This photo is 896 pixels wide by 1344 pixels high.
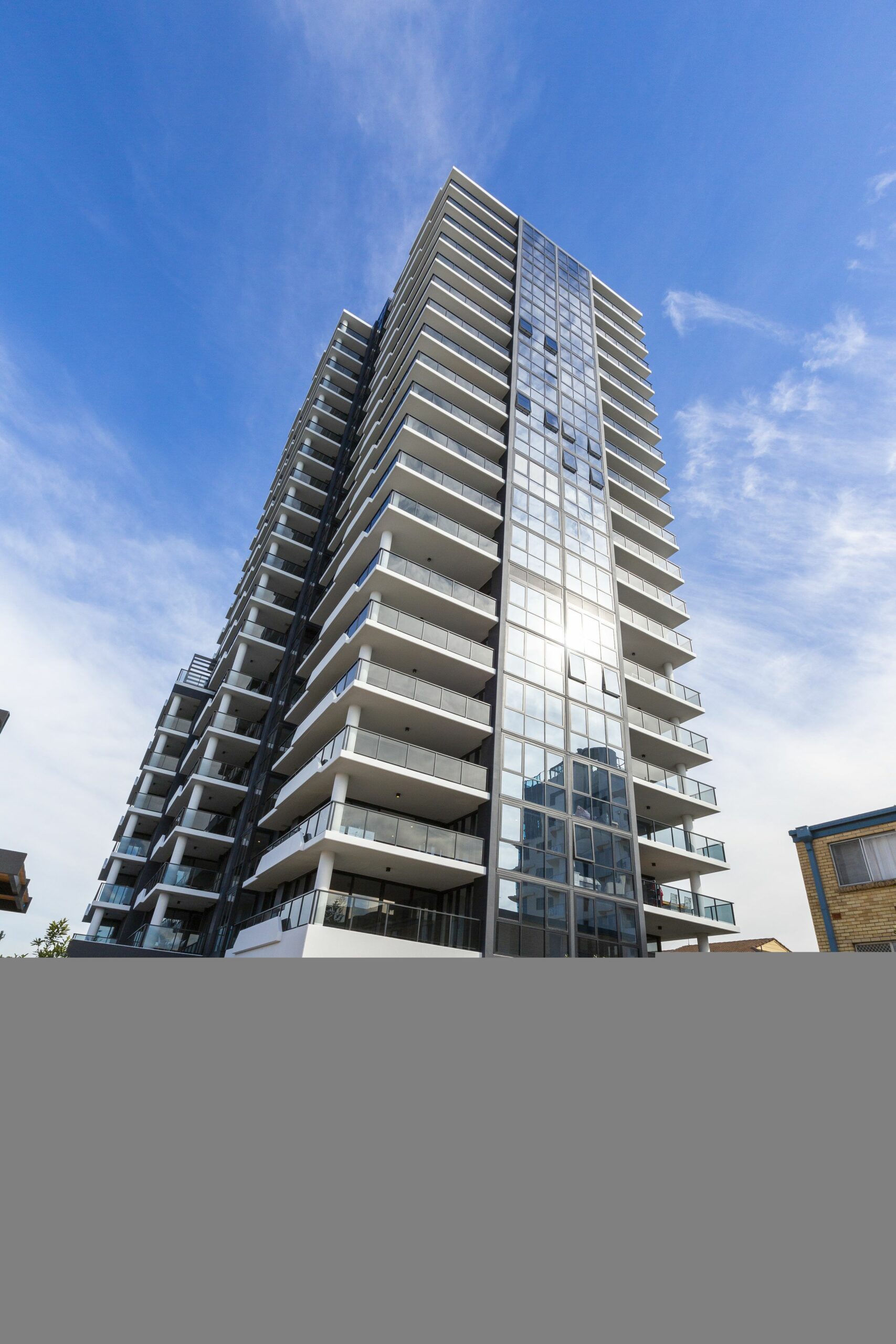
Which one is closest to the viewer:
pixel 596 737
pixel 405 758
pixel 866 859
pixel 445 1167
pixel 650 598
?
pixel 445 1167

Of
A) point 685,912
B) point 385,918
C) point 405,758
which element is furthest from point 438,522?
point 685,912

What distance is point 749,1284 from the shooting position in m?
2.60

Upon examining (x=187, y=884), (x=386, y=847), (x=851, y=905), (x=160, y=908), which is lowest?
(x=851, y=905)

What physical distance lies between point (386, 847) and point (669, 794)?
1389 cm

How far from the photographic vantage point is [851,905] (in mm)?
14062

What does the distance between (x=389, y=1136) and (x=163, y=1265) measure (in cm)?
125

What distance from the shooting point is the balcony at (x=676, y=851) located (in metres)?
25.5

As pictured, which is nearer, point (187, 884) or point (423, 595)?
point (423, 595)

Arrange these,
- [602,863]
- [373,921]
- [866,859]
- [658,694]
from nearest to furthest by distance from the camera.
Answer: [866,859]
[373,921]
[602,863]
[658,694]

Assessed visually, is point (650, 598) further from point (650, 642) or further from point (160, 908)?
point (160, 908)

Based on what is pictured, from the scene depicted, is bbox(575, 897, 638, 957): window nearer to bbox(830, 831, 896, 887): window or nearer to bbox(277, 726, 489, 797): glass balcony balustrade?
bbox(277, 726, 489, 797): glass balcony balustrade

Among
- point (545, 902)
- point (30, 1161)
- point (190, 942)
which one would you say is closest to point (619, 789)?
point (545, 902)

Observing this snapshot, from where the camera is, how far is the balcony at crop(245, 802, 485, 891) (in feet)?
60.7

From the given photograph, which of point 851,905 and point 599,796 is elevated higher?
point 599,796
